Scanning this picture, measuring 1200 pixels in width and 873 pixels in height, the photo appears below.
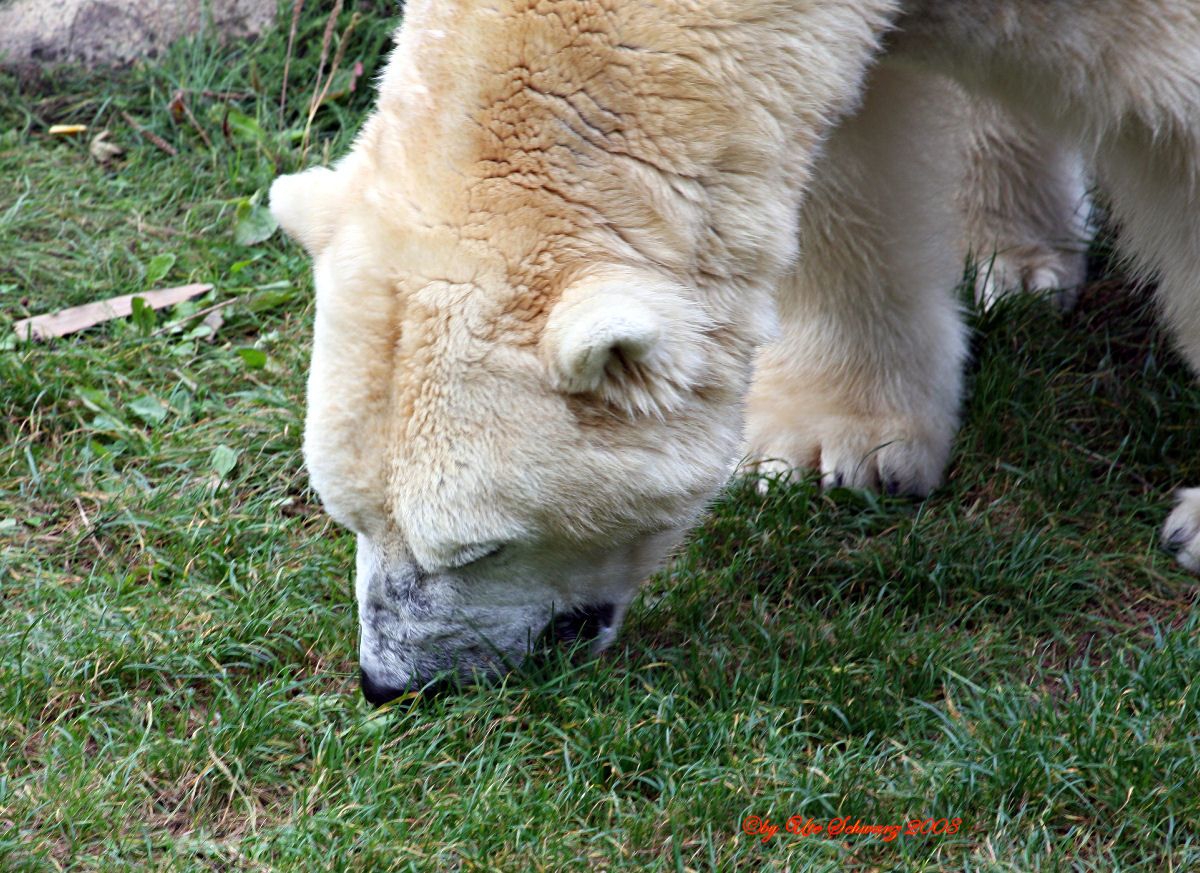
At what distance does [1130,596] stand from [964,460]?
2.07 feet

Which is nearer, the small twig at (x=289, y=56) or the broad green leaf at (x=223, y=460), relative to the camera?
the broad green leaf at (x=223, y=460)

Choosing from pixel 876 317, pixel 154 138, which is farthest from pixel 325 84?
pixel 876 317

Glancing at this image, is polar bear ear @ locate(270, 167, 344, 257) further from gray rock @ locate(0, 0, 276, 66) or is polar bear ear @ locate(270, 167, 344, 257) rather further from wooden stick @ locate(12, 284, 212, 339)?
gray rock @ locate(0, 0, 276, 66)

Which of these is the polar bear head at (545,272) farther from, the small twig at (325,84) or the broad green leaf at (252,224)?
the small twig at (325,84)

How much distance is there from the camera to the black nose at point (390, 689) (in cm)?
307

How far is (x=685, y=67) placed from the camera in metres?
2.62

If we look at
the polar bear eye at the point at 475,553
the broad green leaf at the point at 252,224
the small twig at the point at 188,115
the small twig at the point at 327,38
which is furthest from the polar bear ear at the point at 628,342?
the small twig at the point at 188,115

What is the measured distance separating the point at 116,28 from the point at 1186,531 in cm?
423

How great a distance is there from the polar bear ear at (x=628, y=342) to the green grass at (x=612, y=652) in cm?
74

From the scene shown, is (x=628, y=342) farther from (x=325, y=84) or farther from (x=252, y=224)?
(x=325, y=84)

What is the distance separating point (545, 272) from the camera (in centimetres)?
262

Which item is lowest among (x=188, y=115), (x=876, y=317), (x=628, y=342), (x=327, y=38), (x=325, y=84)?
(x=188, y=115)

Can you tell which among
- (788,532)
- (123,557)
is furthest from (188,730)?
(788,532)

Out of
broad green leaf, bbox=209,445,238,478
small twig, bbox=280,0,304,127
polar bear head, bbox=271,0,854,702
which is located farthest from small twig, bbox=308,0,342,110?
polar bear head, bbox=271,0,854,702
